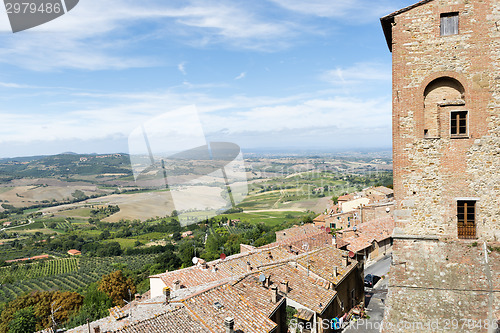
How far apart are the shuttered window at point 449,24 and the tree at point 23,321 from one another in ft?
98.4

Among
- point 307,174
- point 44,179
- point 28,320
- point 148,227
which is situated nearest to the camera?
point 28,320

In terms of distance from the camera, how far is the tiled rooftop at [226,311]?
31.4 feet

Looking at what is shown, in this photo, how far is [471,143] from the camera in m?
7.65

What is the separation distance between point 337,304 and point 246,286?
4840mm

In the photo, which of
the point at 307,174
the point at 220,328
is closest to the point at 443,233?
the point at 220,328

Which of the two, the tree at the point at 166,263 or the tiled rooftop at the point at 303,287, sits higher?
the tiled rooftop at the point at 303,287

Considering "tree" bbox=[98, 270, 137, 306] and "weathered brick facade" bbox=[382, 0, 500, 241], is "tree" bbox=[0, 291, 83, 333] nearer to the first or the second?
"tree" bbox=[98, 270, 137, 306]

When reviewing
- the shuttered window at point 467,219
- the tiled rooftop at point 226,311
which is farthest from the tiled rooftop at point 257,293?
the shuttered window at point 467,219

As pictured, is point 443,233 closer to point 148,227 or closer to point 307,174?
point 148,227

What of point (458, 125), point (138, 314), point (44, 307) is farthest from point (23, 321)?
point (458, 125)

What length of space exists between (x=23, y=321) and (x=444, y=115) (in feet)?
96.0

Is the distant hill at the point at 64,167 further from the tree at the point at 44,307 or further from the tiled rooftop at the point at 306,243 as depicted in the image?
the tiled rooftop at the point at 306,243

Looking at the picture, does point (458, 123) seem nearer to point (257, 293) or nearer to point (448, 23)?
point (448, 23)

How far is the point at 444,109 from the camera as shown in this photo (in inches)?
311
